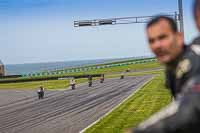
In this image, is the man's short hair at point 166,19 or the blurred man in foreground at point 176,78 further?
the man's short hair at point 166,19

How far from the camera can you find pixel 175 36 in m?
2.40

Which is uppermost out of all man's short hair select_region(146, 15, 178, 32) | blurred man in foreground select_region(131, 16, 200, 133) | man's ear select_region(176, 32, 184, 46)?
man's short hair select_region(146, 15, 178, 32)

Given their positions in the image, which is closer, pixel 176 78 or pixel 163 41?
pixel 163 41

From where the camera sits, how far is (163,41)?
2.30 meters

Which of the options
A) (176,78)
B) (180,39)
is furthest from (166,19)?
(176,78)

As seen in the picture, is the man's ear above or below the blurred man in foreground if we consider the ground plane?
above

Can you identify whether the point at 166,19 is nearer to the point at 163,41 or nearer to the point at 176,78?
the point at 163,41

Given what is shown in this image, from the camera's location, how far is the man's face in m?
2.30

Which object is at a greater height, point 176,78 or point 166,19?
point 166,19

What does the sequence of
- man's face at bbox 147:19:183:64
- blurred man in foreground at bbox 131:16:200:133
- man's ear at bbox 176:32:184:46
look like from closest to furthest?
blurred man in foreground at bbox 131:16:200:133 → man's face at bbox 147:19:183:64 → man's ear at bbox 176:32:184:46

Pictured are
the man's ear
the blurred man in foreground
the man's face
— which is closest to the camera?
the blurred man in foreground

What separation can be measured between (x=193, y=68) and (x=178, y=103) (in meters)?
0.21

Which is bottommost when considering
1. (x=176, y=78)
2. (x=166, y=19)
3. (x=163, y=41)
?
(x=176, y=78)

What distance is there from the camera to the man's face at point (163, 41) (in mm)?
2303
